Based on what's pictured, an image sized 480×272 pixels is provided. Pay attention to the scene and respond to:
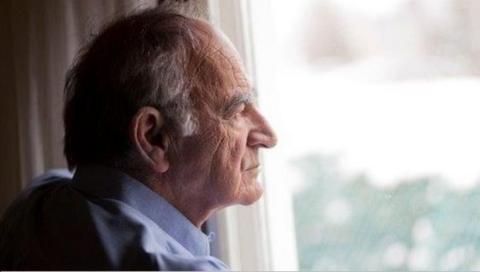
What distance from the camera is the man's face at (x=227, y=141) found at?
48.3 inches

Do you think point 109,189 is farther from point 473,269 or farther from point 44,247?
point 473,269

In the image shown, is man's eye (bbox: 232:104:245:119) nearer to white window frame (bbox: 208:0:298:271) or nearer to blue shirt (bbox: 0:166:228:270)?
blue shirt (bbox: 0:166:228:270)

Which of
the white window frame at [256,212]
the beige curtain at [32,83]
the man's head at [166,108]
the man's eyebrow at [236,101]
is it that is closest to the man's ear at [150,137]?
the man's head at [166,108]

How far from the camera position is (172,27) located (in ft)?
4.03

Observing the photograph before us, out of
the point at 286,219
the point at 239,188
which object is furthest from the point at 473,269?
the point at 239,188

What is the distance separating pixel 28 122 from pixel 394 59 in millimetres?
899

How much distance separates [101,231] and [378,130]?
739 millimetres

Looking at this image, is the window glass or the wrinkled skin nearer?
the wrinkled skin

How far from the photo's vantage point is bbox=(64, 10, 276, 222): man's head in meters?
1.18

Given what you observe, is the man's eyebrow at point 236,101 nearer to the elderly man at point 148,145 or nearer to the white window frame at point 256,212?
the elderly man at point 148,145

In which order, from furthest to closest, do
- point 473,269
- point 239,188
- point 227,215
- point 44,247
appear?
1. point 227,215
2. point 473,269
3. point 239,188
4. point 44,247

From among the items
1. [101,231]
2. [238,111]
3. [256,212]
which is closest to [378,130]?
[256,212]

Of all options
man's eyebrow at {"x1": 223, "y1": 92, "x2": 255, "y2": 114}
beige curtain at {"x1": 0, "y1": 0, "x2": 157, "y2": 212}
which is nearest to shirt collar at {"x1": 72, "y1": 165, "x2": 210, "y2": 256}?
man's eyebrow at {"x1": 223, "y1": 92, "x2": 255, "y2": 114}

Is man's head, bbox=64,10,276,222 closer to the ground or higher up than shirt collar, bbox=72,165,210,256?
higher up
